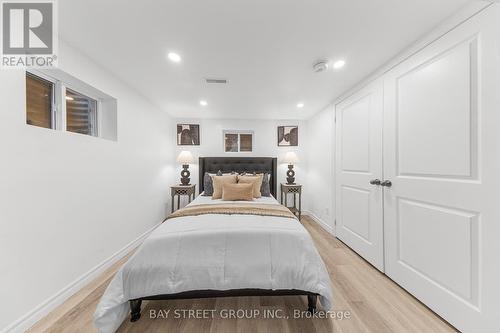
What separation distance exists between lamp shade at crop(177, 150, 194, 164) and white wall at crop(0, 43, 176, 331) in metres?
1.05

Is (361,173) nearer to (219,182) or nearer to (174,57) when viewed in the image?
(219,182)

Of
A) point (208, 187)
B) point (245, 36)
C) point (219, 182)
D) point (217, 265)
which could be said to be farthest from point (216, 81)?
point (217, 265)

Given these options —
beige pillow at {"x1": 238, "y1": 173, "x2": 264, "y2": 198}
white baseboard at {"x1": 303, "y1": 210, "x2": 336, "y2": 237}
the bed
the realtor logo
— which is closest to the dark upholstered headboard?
beige pillow at {"x1": 238, "y1": 173, "x2": 264, "y2": 198}

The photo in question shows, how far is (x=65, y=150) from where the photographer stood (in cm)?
169

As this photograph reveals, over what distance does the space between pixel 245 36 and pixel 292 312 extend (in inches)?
88.1

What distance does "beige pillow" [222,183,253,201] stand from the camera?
2.88 metres

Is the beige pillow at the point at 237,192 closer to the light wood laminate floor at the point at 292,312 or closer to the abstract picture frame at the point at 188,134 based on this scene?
the light wood laminate floor at the point at 292,312

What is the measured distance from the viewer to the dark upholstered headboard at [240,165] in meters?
4.04

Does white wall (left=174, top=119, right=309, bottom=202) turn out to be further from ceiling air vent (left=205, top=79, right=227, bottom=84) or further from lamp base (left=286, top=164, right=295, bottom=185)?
ceiling air vent (left=205, top=79, right=227, bottom=84)

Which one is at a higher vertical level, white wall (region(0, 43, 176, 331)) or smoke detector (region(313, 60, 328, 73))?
smoke detector (region(313, 60, 328, 73))

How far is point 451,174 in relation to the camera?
142 cm

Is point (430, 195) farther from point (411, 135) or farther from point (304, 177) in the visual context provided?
point (304, 177)

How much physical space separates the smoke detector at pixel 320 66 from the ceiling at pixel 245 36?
2.6 inches

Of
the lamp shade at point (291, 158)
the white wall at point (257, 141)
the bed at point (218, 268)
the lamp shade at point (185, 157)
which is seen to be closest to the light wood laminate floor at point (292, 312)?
the bed at point (218, 268)
